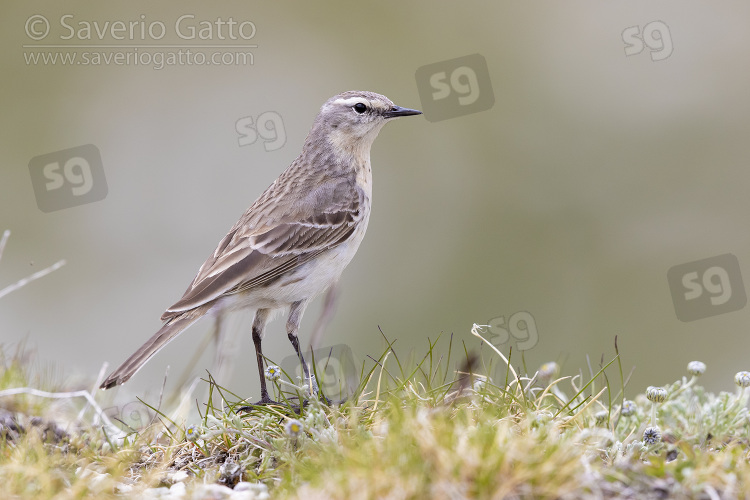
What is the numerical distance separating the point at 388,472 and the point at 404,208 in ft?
41.6

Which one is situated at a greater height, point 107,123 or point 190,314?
point 107,123

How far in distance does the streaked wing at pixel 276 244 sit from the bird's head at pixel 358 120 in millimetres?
477

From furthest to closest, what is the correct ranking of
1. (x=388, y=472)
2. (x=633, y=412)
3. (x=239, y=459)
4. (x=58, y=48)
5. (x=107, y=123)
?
(x=107, y=123), (x=58, y=48), (x=633, y=412), (x=239, y=459), (x=388, y=472)

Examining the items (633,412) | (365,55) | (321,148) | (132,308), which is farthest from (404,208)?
(633,412)

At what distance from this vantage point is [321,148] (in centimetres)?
800

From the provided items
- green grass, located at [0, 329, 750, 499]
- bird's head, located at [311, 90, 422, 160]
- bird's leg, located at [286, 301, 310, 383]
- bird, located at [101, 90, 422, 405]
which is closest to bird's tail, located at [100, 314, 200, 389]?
bird, located at [101, 90, 422, 405]

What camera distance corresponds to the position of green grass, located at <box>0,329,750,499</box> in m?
3.87

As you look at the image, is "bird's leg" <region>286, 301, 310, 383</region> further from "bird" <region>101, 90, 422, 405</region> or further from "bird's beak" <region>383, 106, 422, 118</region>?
"bird's beak" <region>383, 106, 422, 118</region>

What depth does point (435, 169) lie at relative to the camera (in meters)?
16.7

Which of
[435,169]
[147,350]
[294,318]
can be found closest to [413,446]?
[147,350]

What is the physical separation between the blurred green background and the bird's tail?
591 cm

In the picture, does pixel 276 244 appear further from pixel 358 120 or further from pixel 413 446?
pixel 413 446

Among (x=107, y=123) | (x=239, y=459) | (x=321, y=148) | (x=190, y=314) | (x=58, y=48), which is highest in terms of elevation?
(x=58, y=48)

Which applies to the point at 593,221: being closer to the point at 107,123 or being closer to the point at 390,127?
the point at 390,127
